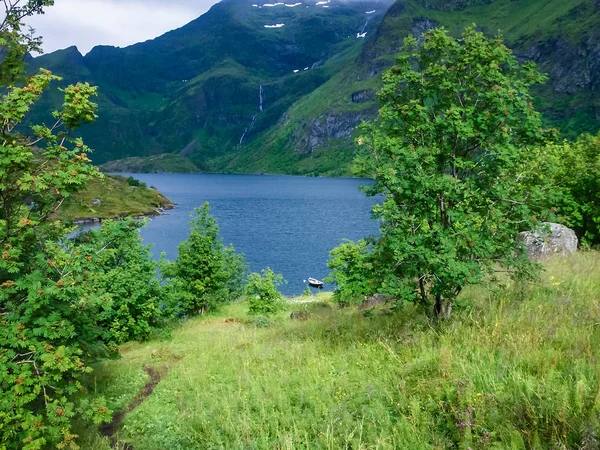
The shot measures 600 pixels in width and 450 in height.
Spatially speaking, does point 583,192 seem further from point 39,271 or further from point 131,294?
point 39,271

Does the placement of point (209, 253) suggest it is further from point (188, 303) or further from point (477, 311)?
point (477, 311)

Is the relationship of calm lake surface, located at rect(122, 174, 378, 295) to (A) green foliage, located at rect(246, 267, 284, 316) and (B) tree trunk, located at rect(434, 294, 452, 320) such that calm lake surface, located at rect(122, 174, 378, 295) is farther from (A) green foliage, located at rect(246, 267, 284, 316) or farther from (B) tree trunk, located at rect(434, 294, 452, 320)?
(B) tree trunk, located at rect(434, 294, 452, 320)

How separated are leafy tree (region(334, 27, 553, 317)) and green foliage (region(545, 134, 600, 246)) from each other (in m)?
14.5

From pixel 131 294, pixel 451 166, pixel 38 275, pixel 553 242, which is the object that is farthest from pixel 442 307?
pixel 131 294

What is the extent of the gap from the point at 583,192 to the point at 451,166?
17977 millimetres

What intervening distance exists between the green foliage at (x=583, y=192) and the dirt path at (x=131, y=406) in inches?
804

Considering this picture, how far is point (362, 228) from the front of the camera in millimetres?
111188

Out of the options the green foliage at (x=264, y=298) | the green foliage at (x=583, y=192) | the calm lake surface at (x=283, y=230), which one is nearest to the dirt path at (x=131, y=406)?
the green foliage at (x=264, y=298)

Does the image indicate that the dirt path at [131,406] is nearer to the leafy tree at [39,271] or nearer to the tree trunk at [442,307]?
the leafy tree at [39,271]

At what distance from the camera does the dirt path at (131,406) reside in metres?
8.26

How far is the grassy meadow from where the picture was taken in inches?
192

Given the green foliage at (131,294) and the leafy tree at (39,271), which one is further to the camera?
the green foliage at (131,294)

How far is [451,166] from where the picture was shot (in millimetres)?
9617

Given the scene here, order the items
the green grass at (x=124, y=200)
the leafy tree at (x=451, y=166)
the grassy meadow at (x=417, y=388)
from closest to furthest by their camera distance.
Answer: the grassy meadow at (x=417, y=388)
the leafy tree at (x=451, y=166)
the green grass at (x=124, y=200)
